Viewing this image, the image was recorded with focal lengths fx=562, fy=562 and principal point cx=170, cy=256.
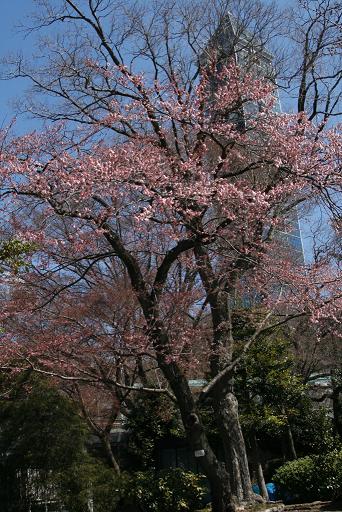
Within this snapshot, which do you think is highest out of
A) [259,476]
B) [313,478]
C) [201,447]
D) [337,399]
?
[337,399]

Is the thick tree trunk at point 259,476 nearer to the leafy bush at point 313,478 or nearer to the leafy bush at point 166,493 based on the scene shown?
the leafy bush at point 313,478

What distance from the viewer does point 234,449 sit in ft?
35.4

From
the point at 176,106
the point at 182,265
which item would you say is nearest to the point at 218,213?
the point at 176,106

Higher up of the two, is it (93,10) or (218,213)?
(93,10)

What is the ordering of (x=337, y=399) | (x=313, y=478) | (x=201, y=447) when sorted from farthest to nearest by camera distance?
1. (x=337, y=399)
2. (x=313, y=478)
3. (x=201, y=447)

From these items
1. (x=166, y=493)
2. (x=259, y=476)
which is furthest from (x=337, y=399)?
(x=166, y=493)

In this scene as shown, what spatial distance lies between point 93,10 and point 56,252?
540 cm

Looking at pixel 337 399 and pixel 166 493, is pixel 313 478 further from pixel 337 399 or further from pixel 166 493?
pixel 337 399

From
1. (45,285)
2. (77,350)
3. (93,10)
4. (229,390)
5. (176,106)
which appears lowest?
(229,390)

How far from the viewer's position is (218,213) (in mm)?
10141

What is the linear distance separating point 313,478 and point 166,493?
3.33 metres

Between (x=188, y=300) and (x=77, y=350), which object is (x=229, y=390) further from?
(x=77, y=350)

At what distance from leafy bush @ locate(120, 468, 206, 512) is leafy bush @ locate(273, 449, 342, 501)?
6.69 feet

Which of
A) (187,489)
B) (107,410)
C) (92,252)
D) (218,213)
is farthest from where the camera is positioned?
(107,410)
